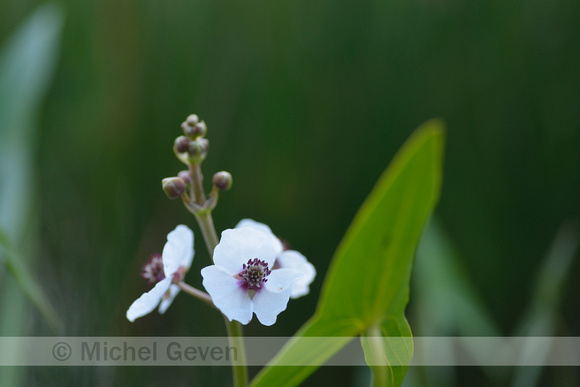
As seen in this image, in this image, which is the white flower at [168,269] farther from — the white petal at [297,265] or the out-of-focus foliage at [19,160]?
the out-of-focus foliage at [19,160]

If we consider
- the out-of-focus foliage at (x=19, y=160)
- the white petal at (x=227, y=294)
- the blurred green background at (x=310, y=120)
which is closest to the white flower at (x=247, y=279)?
the white petal at (x=227, y=294)

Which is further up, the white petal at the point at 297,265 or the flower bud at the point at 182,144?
the flower bud at the point at 182,144

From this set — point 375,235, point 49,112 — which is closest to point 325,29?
point 49,112

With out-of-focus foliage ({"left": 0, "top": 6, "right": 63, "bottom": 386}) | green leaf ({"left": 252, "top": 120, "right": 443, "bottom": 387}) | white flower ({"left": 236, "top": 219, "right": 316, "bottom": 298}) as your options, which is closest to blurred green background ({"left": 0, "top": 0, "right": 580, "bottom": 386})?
out-of-focus foliage ({"left": 0, "top": 6, "right": 63, "bottom": 386})

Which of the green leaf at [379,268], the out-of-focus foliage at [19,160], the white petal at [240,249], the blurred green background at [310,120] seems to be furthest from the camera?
the blurred green background at [310,120]

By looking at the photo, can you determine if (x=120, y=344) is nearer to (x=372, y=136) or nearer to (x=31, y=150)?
(x=31, y=150)

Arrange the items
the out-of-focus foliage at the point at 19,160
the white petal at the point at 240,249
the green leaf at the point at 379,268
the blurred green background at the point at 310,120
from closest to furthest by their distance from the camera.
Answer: the green leaf at the point at 379,268
the white petal at the point at 240,249
the out-of-focus foliage at the point at 19,160
the blurred green background at the point at 310,120

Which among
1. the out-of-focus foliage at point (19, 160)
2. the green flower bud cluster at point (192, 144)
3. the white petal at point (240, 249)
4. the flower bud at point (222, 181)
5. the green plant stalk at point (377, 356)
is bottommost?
the green plant stalk at point (377, 356)
